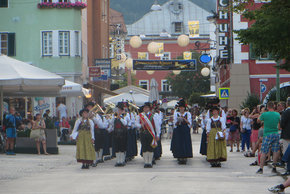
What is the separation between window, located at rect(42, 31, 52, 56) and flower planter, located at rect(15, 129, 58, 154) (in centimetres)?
1926

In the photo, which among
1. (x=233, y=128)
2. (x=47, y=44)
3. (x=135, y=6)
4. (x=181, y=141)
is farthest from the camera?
(x=135, y=6)

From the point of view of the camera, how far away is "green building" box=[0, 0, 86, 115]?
150 ft

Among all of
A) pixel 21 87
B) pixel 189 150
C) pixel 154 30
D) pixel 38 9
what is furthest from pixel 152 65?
pixel 154 30

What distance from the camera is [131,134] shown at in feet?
77.5

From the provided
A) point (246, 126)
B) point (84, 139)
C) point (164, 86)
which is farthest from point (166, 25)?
point (84, 139)

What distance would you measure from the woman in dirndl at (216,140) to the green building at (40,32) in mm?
25891

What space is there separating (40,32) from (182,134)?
2528 centimetres

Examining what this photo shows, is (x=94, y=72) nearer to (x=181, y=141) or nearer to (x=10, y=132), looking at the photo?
(x=10, y=132)

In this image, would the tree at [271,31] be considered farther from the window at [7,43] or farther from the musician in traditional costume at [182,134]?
the window at [7,43]

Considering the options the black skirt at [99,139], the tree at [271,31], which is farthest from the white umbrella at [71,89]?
the tree at [271,31]

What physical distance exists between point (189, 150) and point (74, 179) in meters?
6.34

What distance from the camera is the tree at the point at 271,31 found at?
57.0 feet

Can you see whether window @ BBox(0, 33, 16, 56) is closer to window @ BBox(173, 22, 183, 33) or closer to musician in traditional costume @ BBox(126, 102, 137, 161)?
musician in traditional costume @ BBox(126, 102, 137, 161)

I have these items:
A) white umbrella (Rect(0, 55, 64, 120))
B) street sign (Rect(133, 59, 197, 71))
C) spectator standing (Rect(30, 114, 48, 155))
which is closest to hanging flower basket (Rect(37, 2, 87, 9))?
street sign (Rect(133, 59, 197, 71))
